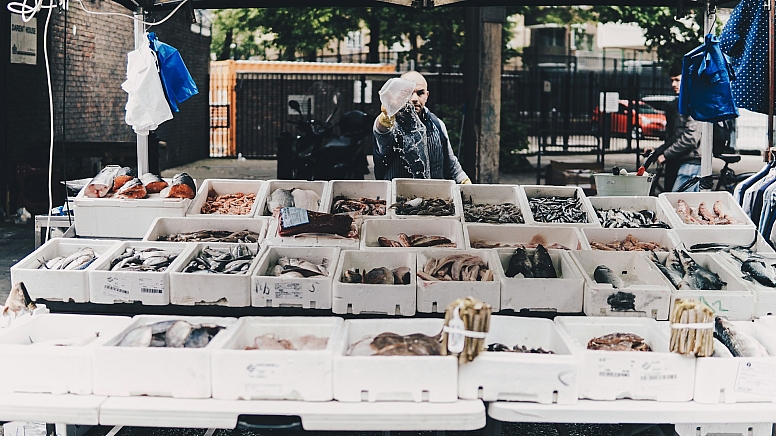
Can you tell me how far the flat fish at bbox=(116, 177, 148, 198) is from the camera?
5852mm

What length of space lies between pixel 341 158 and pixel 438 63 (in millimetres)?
12960

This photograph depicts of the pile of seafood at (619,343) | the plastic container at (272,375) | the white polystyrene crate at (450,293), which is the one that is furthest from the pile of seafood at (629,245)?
the plastic container at (272,375)

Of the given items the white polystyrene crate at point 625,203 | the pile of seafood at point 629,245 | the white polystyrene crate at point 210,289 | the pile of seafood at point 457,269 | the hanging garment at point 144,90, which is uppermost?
the hanging garment at point 144,90

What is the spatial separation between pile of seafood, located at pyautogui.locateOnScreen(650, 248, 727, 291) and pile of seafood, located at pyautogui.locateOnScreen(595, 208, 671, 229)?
2.31 ft

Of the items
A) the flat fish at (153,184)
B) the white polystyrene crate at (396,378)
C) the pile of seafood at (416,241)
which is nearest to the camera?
the white polystyrene crate at (396,378)

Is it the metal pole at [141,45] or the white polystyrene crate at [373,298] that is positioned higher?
the metal pole at [141,45]

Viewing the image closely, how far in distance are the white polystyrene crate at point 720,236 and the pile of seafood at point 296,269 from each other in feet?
8.05

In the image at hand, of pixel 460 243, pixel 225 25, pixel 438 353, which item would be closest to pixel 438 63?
pixel 225 25

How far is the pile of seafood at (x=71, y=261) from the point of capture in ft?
16.3

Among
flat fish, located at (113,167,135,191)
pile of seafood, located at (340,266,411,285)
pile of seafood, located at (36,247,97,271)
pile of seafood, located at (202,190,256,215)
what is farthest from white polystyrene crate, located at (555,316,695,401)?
flat fish, located at (113,167,135,191)

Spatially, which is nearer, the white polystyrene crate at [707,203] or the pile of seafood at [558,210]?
the white polystyrene crate at [707,203]

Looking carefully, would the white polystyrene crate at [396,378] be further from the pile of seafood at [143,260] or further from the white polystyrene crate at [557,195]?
the white polystyrene crate at [557,195]

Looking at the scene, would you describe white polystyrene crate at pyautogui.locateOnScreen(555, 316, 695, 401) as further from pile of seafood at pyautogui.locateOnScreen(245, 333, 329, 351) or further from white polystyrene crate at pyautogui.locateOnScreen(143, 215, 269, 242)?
white polystyrene crate at pyautogui.locateOnScreen(143, 215, 269, 242)

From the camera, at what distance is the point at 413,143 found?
698 centimetres
